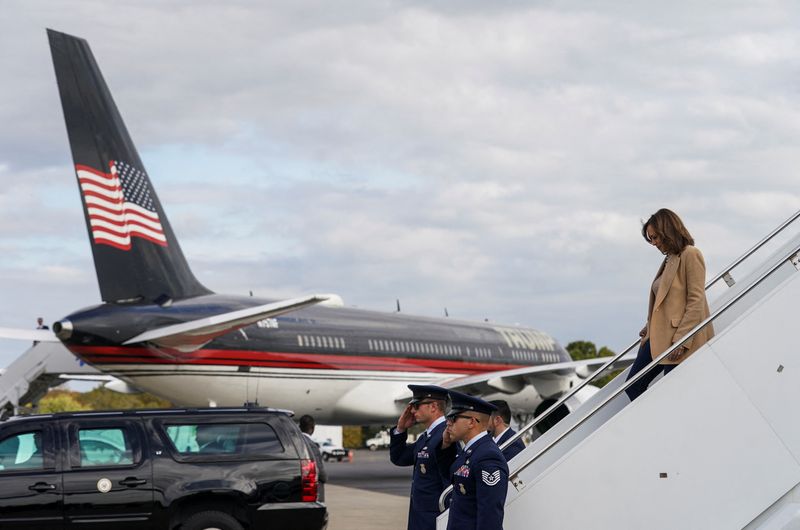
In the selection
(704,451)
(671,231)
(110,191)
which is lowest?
(704,451)

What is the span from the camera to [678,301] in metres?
6.02

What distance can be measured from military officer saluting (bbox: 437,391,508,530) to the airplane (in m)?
12.9

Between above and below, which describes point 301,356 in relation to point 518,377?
above

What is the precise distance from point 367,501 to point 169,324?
568 centimetres

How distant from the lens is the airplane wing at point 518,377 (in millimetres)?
26234

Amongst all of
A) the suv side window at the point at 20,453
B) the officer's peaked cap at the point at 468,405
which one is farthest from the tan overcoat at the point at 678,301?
the suv side window at the point at 20,453

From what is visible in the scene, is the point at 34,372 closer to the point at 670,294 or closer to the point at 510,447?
the point at 510,447

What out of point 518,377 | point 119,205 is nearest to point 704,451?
point 119,205

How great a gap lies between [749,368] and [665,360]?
0.50 metres

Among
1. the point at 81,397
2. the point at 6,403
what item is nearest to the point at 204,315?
the point at 6,403

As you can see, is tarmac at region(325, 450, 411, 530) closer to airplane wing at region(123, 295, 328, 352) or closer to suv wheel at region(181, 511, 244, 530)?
airplane wing at region(123, 295, 328, 352)

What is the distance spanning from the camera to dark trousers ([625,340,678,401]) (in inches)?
233

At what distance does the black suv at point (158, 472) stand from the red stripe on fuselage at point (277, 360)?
38.9 ft

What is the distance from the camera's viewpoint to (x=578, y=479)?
17.6ft
